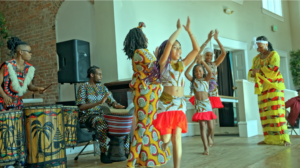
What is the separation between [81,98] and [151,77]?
3.77ft

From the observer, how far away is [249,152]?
11.7 feet

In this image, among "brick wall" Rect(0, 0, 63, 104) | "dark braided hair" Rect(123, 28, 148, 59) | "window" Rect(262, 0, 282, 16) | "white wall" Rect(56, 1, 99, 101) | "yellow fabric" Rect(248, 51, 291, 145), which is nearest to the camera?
"dark braided hair" Rect(123, 28, 148, 59)

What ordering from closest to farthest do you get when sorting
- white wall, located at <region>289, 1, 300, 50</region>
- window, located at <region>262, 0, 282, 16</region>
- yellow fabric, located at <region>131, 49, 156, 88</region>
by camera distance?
yellow fabric, located at <region>131, 49, 156, 88</region> < window, located at <region>262, 0, 282, 16</region> < white wall, located at <region>289, 1, 300, 50</region>

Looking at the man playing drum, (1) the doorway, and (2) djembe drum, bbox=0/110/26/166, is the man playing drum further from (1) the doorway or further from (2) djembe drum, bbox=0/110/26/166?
(1) the doorway

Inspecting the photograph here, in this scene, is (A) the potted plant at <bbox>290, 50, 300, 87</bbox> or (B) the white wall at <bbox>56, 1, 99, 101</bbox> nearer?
(B) the white wall at <bbox>56, 1, 99, 101</bbox>

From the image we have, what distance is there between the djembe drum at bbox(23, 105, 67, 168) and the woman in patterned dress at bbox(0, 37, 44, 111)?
0.42 metres

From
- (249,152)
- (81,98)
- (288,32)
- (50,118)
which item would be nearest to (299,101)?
(249,152)

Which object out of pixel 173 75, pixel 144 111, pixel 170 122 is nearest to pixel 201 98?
pixel 144 111

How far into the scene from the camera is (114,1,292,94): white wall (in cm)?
514

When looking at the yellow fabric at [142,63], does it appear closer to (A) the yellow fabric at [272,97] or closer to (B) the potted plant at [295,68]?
(A) the yellow fabric at [272,97]

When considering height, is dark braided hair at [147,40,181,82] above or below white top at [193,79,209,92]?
above

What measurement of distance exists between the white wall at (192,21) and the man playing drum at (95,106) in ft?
4.14

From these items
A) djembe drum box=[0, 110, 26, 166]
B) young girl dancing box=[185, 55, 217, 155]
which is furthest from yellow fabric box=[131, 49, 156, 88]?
djembe drum box=[0, 110, 26, 166]

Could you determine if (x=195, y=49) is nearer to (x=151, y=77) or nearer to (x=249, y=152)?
(x=151, y=77)
